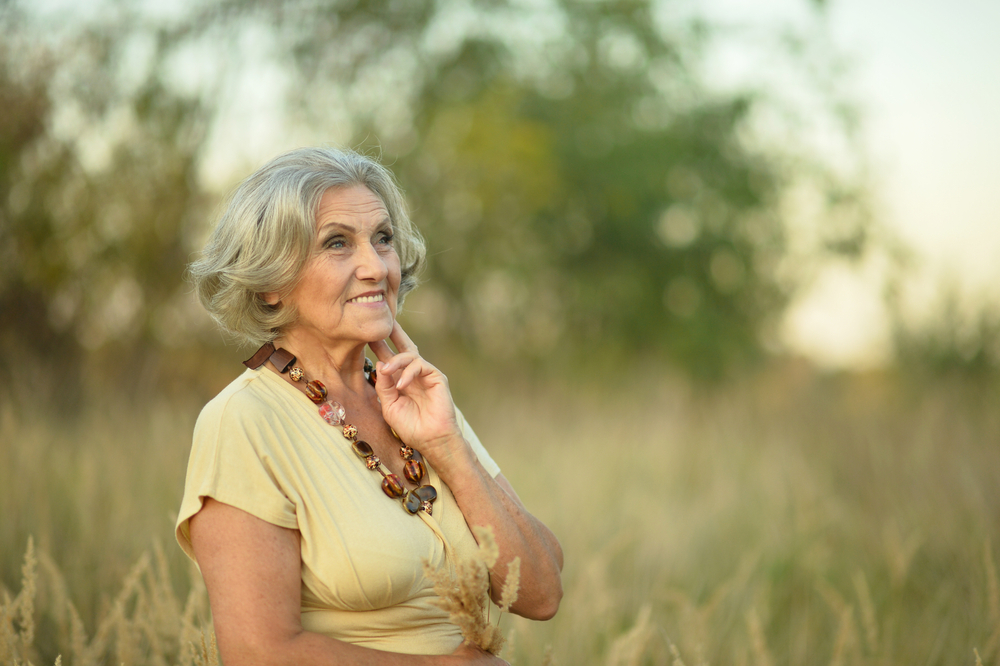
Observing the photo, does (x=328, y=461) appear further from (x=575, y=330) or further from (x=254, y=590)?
(x=575, y=330)

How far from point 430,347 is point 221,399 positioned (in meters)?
9.54

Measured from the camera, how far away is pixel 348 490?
1.95 meters

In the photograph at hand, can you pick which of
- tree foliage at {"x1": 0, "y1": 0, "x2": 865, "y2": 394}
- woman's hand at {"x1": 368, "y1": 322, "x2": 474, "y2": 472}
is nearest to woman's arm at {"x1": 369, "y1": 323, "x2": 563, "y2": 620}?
woman's hand at {"x1": 368, "y1": 322, "x2": 474, "y2": 472}

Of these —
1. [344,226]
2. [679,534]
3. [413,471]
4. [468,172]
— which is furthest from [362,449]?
[468,172]

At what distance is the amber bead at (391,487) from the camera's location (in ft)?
6.68

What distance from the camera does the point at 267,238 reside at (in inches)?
82.3

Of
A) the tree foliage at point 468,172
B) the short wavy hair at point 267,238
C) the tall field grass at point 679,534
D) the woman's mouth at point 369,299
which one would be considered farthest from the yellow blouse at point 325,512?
the tree foliage at point 468,172

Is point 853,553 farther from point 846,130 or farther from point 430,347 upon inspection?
point 846,130

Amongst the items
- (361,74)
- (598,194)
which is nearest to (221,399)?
(361,74)

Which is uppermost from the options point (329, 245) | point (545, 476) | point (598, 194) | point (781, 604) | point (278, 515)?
point (598, 194)

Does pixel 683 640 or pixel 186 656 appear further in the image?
pixel 683 640

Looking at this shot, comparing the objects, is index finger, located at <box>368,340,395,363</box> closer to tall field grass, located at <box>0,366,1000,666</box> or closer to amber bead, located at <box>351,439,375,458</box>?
amber bead, located at <box>351,439,375,458</box>

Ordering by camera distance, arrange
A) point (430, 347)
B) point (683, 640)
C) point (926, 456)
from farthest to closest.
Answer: point (430, 347), point (926, 456), point (683, 640)

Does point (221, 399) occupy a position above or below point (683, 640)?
above
